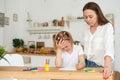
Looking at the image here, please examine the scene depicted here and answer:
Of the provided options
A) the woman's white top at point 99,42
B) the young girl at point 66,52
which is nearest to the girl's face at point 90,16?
the woman's white top at point 99,42

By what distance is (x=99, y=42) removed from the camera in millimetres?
1898

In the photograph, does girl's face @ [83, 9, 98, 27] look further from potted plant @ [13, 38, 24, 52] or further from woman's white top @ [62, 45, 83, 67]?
potted plant @ [13, 38, 24, 52]

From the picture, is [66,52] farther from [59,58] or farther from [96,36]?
[96,36]

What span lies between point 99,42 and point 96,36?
0.06m

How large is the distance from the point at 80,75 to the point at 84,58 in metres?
0.53

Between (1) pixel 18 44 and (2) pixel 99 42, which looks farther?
(1) pixel 18 44

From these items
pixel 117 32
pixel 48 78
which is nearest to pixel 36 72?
pixel 48 78

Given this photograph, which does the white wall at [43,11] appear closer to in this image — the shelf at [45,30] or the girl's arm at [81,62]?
the shelf at [45,30]

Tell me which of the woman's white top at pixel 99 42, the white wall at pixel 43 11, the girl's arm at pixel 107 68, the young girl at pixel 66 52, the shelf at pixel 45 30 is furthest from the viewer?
the shelf at pixel 45 30

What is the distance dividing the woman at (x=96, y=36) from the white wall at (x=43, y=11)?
11.0 feet

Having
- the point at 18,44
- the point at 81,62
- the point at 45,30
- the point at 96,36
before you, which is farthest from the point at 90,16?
the point at 18,44

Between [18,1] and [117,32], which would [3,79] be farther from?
[18,1]

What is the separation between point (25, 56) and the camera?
5.44 meters

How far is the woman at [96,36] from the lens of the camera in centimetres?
181
